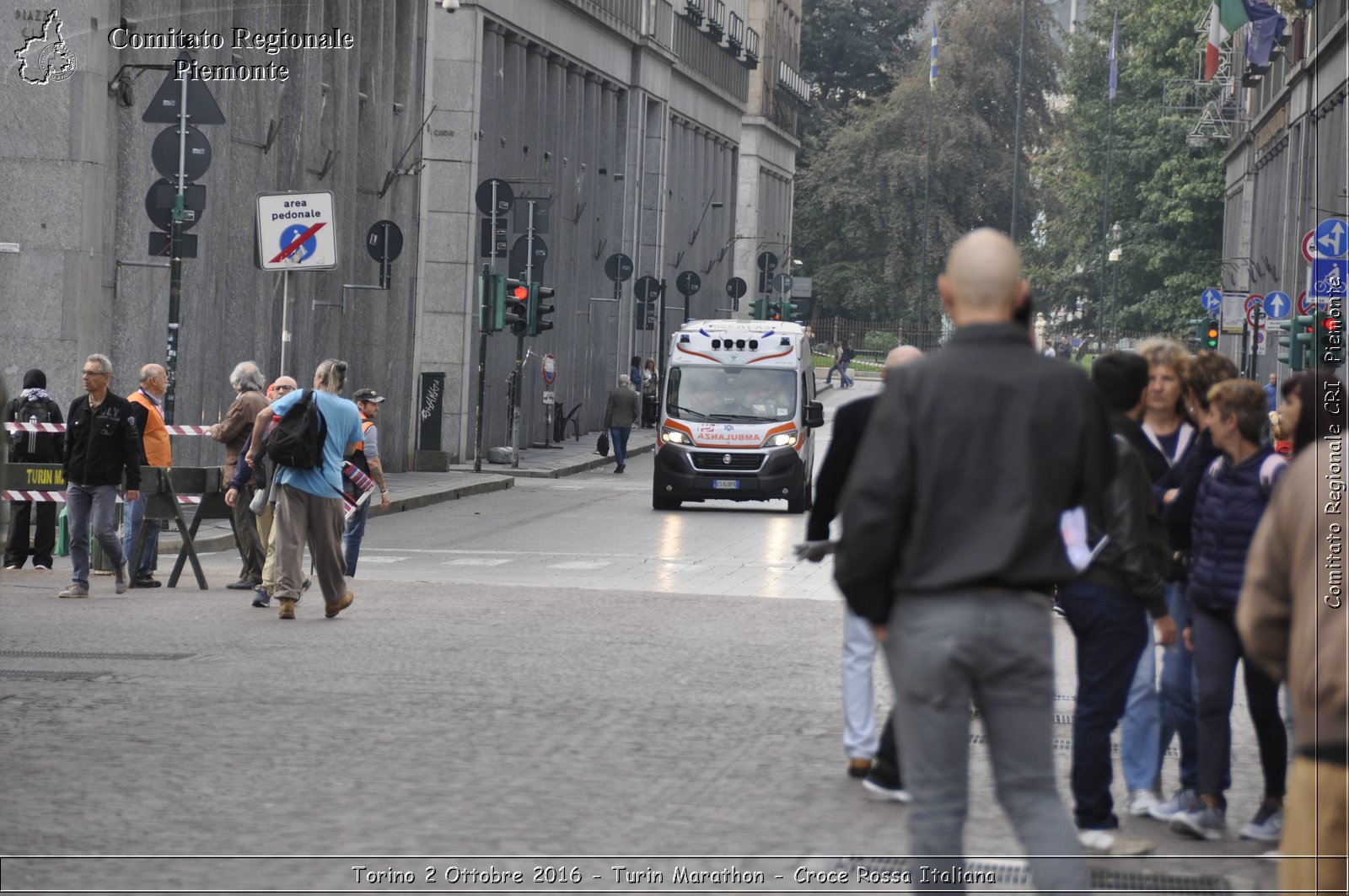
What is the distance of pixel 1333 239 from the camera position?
28.2 metres

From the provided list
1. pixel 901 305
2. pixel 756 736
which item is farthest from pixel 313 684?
pixel 901 305

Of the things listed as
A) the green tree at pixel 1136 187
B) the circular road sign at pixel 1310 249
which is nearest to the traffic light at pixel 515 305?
the circular road sign at pixel 1310 249

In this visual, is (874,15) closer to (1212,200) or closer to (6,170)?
(1212,200)

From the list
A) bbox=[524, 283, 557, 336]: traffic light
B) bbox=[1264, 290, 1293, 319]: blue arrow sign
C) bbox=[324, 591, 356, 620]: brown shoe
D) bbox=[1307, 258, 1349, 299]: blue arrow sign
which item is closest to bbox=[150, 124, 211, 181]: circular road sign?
bbox=[324, 591, 356, 620]: brown shoe

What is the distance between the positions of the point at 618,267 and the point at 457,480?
16.6 meters

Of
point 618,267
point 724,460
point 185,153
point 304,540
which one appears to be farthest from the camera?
point 618,267

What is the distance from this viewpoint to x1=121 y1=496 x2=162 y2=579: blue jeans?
17.3m

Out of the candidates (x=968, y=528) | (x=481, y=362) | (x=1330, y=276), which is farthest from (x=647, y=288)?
(x=968, y=528)

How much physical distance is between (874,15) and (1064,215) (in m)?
20.0

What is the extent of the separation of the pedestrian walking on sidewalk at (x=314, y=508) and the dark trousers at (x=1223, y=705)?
7902 millimetres

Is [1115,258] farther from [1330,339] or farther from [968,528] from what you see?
[968,528]

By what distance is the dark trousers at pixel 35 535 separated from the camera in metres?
18.8

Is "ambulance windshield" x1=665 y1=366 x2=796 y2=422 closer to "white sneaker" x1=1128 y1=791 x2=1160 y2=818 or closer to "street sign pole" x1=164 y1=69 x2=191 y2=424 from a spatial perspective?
"street sign pole" x1=164 y1=69 x2=191 y2=424

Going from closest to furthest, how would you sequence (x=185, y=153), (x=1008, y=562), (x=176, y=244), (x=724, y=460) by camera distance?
(x=1008, y=562) < (x=185, y=153) < (x=176, y=244) < (x=724, y=460)
